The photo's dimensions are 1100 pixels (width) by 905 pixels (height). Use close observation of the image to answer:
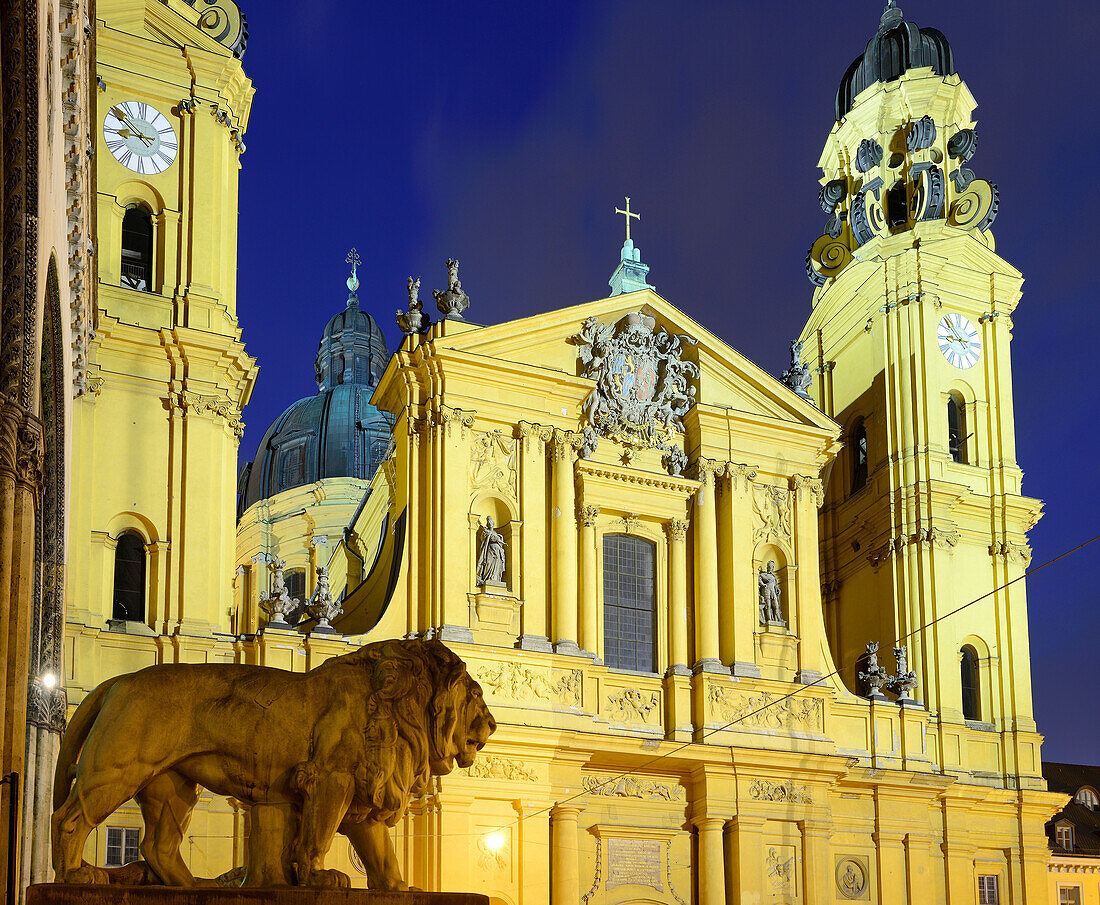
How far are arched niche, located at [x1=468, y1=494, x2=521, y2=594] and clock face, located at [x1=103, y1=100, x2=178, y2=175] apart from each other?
7.66 meters

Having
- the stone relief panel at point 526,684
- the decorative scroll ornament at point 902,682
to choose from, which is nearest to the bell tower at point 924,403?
the decorative scroll ornament at point 902,682

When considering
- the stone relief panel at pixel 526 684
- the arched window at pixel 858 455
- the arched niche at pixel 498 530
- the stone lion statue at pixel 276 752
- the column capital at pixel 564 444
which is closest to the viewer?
the stone lion statue at pixel 276 752

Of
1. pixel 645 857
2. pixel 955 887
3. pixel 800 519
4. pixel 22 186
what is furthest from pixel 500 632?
pixel 22 186

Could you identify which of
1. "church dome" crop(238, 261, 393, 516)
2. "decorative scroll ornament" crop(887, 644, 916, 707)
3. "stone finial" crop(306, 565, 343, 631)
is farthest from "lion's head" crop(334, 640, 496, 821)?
"church dome" crop(238, 261, 393, 516)

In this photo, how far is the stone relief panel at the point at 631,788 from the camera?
25266 mm

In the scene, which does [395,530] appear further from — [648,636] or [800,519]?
[800,519]

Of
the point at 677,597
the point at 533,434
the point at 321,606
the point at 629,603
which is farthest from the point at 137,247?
the point at 677,597

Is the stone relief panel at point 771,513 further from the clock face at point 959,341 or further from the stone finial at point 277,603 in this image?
the stone finial at point 277,603

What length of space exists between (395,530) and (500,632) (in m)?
2.81

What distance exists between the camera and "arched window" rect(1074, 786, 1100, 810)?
42.2 metres

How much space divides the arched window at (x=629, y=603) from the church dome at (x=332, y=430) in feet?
61.5

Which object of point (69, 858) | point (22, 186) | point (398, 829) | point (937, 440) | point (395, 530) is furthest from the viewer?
point (937, 440)

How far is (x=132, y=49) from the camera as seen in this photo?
25281mm

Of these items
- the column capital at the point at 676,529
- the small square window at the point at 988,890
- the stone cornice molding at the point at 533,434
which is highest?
the stone cornice molding at the point at 533,434
